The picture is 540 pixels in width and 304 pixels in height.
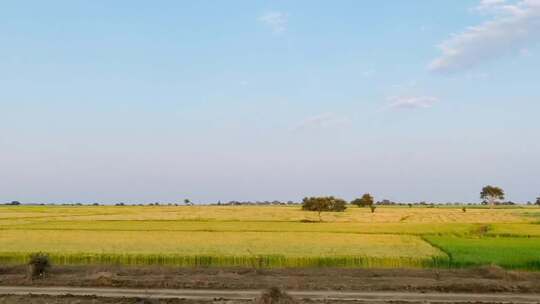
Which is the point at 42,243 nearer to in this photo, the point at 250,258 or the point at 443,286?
the point at 250,258

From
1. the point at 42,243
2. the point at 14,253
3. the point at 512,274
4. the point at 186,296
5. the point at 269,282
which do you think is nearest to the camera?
the point at 186,296

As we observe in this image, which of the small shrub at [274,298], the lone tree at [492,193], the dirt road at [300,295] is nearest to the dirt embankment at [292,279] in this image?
the dirt road at [300,295]

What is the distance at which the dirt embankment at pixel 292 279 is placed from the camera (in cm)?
2228

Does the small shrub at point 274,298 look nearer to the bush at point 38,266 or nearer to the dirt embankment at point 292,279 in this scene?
the dirt embankment at point 292,279

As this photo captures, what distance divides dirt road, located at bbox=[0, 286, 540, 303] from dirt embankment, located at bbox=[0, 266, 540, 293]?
37.0 inches

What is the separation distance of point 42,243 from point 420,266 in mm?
24711

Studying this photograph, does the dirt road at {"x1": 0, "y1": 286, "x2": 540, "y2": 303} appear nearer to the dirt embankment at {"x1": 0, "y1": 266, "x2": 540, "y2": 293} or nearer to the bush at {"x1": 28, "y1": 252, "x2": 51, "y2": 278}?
the dirt embankment at {"x1": 0, "y1": 266, "x2": 540, "y2": 293}

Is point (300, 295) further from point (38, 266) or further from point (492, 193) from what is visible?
point (492, 193)

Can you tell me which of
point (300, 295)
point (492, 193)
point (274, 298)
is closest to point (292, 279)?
point (300, 295)

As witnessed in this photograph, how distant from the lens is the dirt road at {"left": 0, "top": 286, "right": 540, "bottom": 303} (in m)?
19.5

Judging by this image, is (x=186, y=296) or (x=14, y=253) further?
(x=14, y=253)

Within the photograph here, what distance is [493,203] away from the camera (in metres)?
176

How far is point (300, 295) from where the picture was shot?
20.3 meters

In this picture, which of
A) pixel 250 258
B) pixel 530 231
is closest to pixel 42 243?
pixel 250 258
